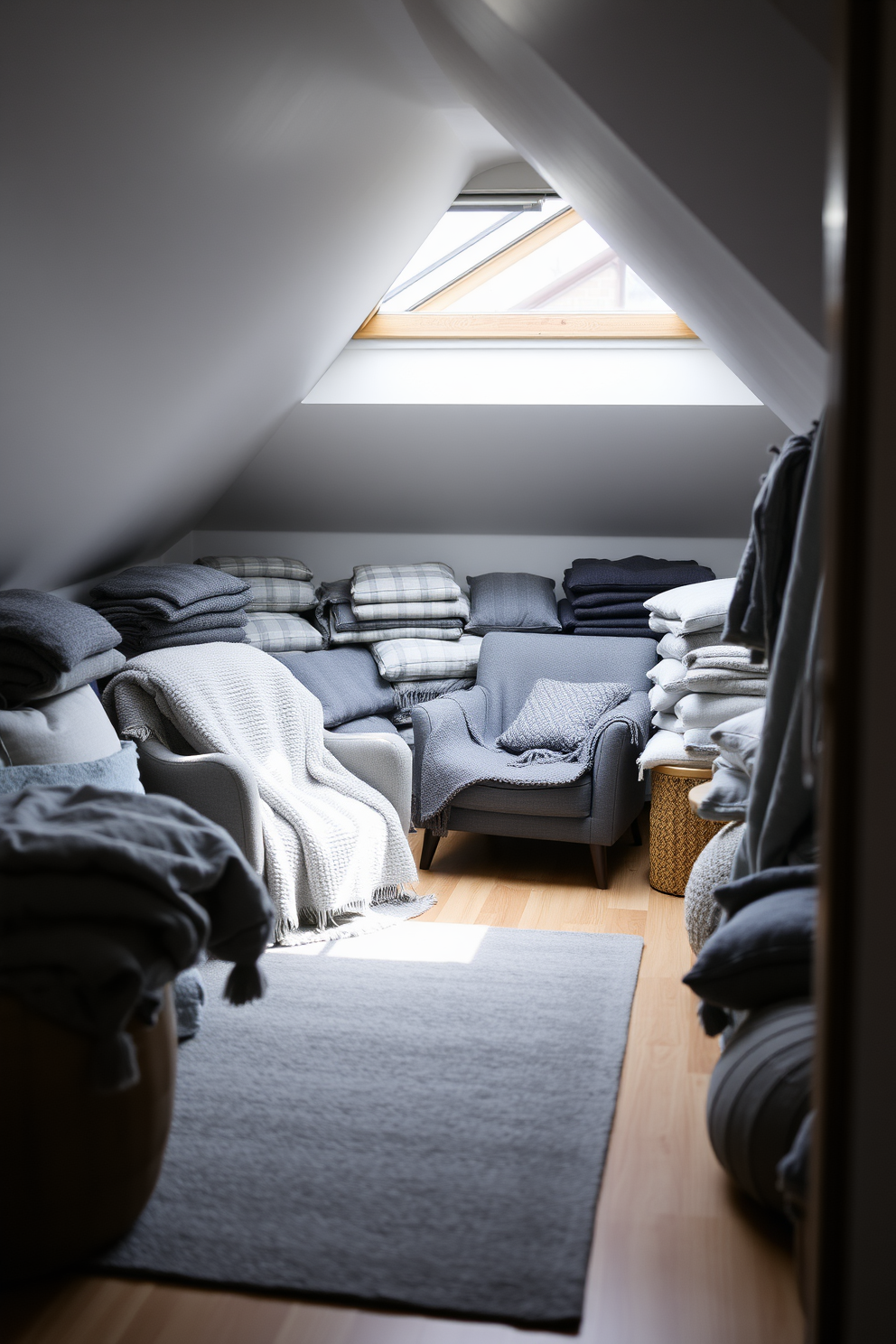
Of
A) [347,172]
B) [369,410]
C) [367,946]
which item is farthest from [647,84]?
[369,410]

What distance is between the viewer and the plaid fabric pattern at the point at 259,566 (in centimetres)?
447

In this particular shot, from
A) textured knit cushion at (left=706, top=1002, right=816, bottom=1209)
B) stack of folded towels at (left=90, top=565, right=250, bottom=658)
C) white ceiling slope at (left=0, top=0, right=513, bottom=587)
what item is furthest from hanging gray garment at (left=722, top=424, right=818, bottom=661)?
stack of folded towels at (left=90, top=565, right=250, bottom=658)

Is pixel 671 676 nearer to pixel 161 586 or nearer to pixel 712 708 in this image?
pixel 712 708

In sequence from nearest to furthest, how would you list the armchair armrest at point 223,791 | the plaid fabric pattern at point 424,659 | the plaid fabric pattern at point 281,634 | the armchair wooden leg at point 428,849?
the armchair armrest at point 223,791 < the armchair wooden leg at point 428,849 < the plaid fabric pattern at point 281,634 < the plaid fabric pattern at point 424,659

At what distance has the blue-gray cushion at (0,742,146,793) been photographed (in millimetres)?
2432

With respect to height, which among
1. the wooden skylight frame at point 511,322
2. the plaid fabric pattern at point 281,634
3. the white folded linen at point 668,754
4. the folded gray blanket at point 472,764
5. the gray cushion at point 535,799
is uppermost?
the wooden skylight frame at point 511,322

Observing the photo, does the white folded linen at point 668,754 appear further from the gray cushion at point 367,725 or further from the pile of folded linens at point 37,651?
the pile of folded linens at point 37,651

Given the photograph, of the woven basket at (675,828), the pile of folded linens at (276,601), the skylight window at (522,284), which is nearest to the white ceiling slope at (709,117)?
the woven basket at (675,828)

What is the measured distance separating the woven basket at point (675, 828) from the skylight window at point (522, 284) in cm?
168

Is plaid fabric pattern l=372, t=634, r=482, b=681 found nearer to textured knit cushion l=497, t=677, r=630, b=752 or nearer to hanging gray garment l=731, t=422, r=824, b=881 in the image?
textured knit cushion l=497, t=677, r=630, b=752

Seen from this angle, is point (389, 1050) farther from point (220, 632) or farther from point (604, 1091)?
point (220, 632)

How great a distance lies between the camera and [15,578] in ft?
10.7

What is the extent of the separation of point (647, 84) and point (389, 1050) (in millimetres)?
2010

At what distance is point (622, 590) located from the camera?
4.50 meters
